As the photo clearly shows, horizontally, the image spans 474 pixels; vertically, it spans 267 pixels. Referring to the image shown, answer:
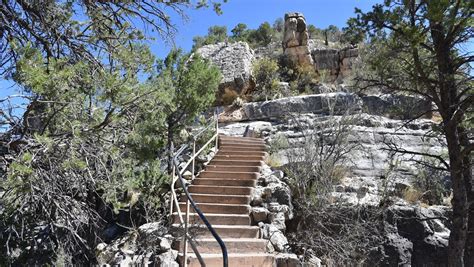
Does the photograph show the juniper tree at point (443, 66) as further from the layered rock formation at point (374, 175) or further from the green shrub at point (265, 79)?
the green shrub at point (265, 79)

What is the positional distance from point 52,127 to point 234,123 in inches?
477

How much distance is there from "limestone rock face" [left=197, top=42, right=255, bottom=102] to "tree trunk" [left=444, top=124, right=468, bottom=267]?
12753 millimetres

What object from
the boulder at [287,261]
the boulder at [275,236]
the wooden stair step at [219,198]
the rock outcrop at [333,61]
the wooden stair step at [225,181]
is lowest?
the boulder at [287,261]

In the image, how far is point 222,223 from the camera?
7.45 m

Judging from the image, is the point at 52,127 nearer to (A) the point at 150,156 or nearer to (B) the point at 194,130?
(A) the point at 150,156

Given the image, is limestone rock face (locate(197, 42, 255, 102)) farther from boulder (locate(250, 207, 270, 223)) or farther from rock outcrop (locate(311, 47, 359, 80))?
boulder (locate(250, 207, 270, 223))

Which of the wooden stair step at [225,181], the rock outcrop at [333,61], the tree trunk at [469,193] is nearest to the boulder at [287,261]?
the wooden stair step at [225,181]

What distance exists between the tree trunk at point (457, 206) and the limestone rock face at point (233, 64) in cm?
1275

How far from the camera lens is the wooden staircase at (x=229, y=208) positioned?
6.50 metres

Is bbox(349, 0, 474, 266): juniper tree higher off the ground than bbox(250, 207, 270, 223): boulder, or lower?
higher

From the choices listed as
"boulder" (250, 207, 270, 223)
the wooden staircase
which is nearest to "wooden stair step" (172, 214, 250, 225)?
the wooden staircase

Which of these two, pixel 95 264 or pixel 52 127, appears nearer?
pixel 52 127

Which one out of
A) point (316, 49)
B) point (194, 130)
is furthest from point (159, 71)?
point (316, 49)

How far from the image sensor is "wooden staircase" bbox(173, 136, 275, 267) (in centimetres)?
650
